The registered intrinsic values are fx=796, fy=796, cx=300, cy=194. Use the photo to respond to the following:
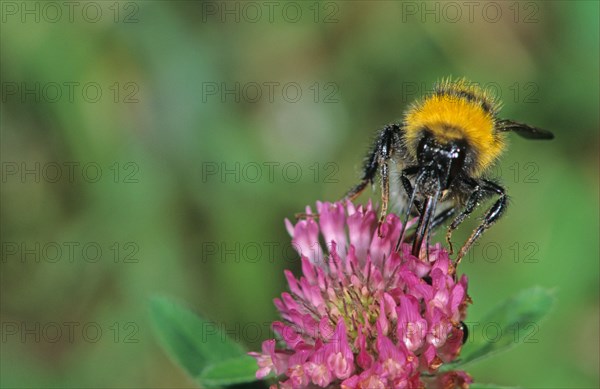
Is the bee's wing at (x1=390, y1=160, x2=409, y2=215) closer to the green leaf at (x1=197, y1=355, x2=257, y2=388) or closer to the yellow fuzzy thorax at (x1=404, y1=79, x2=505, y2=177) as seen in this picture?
the yellow fuzzy thorax at (x1=404, y1=79, x2=505, y2=177)

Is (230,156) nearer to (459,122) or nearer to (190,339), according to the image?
(190,339)

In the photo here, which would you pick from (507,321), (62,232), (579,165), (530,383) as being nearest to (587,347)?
(530,383)

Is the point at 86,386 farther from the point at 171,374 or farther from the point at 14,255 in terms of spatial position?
the point at 14,255

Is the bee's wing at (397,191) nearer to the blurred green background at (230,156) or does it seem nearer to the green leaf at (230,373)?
the green leaf at (230,373)

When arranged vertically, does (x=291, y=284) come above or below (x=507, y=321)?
above

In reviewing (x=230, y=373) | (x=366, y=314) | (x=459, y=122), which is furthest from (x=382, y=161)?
(x=230, y=373)
